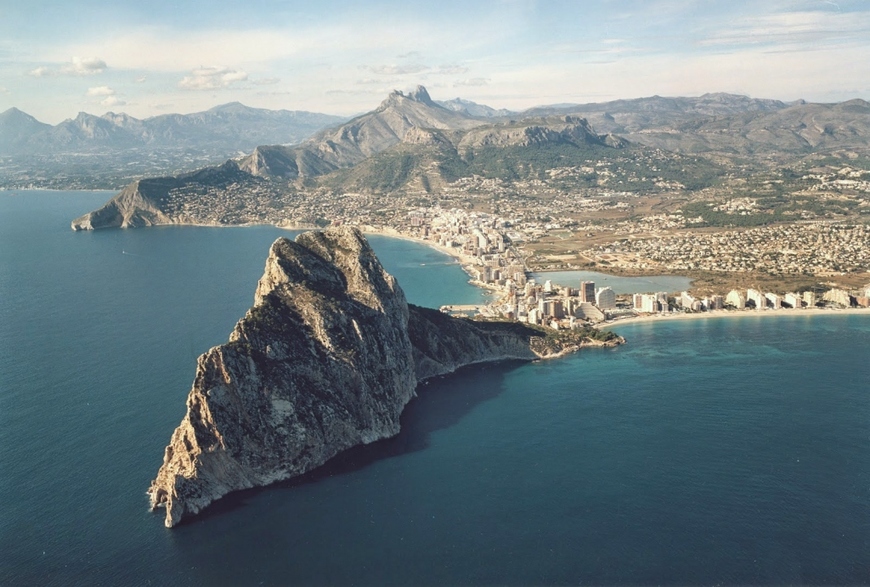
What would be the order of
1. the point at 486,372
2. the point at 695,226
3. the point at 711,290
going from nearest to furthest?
1. the point at 486,372
2. the point at 711,290
3. the point at 695,226

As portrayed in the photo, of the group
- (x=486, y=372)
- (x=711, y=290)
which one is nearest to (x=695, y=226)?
(x=711, y=290)

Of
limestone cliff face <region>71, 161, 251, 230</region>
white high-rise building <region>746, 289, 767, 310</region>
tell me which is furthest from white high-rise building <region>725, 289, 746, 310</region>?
limestone cliff face <region>71, 161, 251, 230</region>

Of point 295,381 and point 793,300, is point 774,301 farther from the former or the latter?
point 295,381

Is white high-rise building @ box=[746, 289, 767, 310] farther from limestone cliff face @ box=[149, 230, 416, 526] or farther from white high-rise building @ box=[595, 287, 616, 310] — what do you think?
limestone cliff face @ box=[149, 230, 416, 526]

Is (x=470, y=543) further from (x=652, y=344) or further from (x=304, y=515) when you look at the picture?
(x=652, y=344)

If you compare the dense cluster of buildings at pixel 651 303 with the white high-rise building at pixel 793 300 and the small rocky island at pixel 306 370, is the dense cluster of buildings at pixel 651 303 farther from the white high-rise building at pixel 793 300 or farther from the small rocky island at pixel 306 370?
the small rocky island at pixel 306 370

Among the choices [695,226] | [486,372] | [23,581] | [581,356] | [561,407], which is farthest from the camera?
[695,226]

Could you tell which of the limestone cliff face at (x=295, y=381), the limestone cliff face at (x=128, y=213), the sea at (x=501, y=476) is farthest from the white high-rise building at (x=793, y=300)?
the limestone cliff face at (x=128, y=213)
